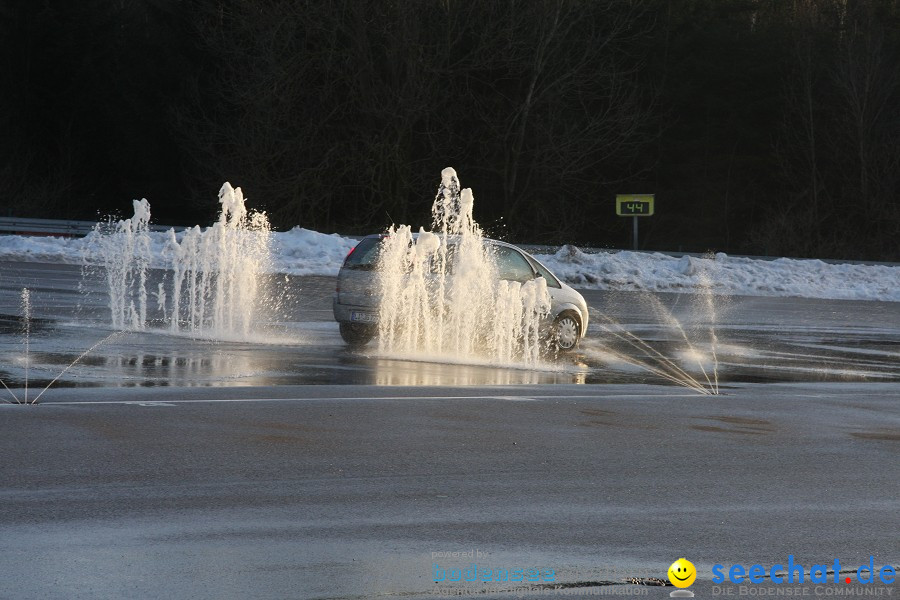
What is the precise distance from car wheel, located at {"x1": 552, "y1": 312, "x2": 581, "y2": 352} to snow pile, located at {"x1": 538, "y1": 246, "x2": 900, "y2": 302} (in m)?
13.5

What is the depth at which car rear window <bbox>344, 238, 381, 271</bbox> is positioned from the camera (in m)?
17.3

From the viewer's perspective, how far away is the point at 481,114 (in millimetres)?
50094

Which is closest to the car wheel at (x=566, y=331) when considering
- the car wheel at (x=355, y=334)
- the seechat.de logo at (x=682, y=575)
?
the car wheel at (x=355, y=334)

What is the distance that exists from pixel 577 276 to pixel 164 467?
2423 centimetres

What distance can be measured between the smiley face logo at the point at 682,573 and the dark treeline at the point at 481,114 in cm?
3921

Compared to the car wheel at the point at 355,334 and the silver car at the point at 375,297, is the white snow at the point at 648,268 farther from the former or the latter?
the car wheel at the point at 355,334

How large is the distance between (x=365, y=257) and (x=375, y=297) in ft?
2.25

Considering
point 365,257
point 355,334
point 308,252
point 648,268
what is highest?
point 308,252

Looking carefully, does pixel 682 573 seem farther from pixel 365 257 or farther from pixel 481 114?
pixel 481 114

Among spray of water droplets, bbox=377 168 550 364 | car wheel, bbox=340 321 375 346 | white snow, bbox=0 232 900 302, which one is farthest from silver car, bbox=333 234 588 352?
white snow, bbox=0 232 900 302

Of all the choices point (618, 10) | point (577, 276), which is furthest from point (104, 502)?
point (618, 10)

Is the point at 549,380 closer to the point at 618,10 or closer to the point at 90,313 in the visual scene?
the point at 90,313

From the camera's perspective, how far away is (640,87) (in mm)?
59094

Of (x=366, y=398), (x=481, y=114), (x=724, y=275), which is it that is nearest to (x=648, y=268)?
(x=724, y=275)
